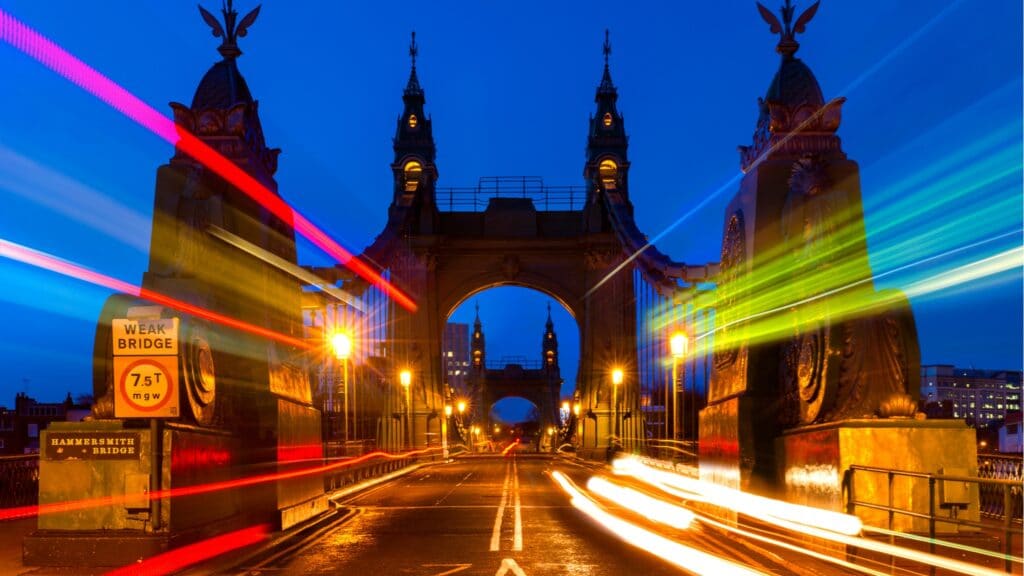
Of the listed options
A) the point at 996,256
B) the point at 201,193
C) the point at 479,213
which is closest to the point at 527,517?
the point at 201,193

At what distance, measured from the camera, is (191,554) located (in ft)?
38.8

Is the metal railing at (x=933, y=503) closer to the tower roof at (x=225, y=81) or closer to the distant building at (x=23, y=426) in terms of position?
the tower roof at (x=225, y=81)

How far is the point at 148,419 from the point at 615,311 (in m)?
50.4

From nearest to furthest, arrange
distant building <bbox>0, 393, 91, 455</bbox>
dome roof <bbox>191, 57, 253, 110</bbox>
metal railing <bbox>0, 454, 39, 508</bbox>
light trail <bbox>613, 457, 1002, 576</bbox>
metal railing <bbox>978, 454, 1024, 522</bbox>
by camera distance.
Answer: light trail <bbox>613, 457, 1002, 576</bbox> < metal railing <bbox>978, 454, 1024, 522</bbox> < dome roof <bbox>191, 57, 253, 110</bbox> < metal railing <bbox>0, 454, 39, 508</bbox> < distant building <bbox>0, 393, 91, 455</bbox>

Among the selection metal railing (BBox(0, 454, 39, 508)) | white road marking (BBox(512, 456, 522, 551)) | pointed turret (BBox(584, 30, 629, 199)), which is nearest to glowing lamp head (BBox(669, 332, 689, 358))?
white road marking (BBox(512, 456, 522, 551))

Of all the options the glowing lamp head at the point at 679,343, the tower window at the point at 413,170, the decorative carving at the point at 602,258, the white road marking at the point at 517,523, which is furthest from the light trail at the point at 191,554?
the tower window at the point at 413,170

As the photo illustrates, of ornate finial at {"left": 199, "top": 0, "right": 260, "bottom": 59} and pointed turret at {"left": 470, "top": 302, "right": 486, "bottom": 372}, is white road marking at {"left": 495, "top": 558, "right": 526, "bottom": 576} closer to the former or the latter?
ornate finial at {"left": 199, "top": 0, "right": 260, "bottom": 59}

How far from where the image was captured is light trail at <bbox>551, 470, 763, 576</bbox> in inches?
441

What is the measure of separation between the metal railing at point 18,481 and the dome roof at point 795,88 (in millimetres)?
12842

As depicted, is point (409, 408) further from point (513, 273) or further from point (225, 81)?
point (225, 81)

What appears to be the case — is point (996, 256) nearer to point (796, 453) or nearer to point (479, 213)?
point (796, 453)

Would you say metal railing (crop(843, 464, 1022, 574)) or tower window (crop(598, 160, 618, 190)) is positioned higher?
tower window (crop(598, 160, 618, 190))

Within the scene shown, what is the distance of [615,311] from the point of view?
2399 inches

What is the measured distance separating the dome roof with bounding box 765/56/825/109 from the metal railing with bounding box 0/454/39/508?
12842 mm
